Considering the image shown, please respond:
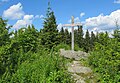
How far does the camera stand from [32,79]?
10.3 m

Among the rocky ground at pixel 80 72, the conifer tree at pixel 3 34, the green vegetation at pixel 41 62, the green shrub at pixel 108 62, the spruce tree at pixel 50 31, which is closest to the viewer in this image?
the green vegetation at pixel 41 62

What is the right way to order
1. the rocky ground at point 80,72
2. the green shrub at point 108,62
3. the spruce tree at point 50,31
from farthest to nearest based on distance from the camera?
the spruce tree at point 50,31
the rocky ground at point 80,72
the green shrub at point 108,62

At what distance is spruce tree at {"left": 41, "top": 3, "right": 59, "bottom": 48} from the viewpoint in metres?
25.4

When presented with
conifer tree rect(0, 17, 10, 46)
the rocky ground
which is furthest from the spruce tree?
conifer tree rect(0, 17, 10, 46)

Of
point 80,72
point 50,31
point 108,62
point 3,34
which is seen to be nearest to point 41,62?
point 3,34

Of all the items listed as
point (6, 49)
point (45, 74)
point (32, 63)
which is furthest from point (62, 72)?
point (6, 49)

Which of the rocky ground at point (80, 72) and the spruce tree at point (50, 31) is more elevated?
the spruce tree at point (50, 31)

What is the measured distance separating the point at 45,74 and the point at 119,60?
312 cm

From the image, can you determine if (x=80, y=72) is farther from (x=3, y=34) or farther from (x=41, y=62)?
(x=3, y=34)

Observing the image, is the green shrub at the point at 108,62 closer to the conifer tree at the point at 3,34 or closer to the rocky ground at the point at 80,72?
the rocky ground at the point at 80,72

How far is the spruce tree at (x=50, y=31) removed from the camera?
25428 mm

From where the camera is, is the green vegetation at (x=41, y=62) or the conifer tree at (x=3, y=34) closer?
the green vegetation at (x=41, y=62)

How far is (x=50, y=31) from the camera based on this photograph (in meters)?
26.0

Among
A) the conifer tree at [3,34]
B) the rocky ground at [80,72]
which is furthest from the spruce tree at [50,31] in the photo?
the conifer tree at [3,34]
